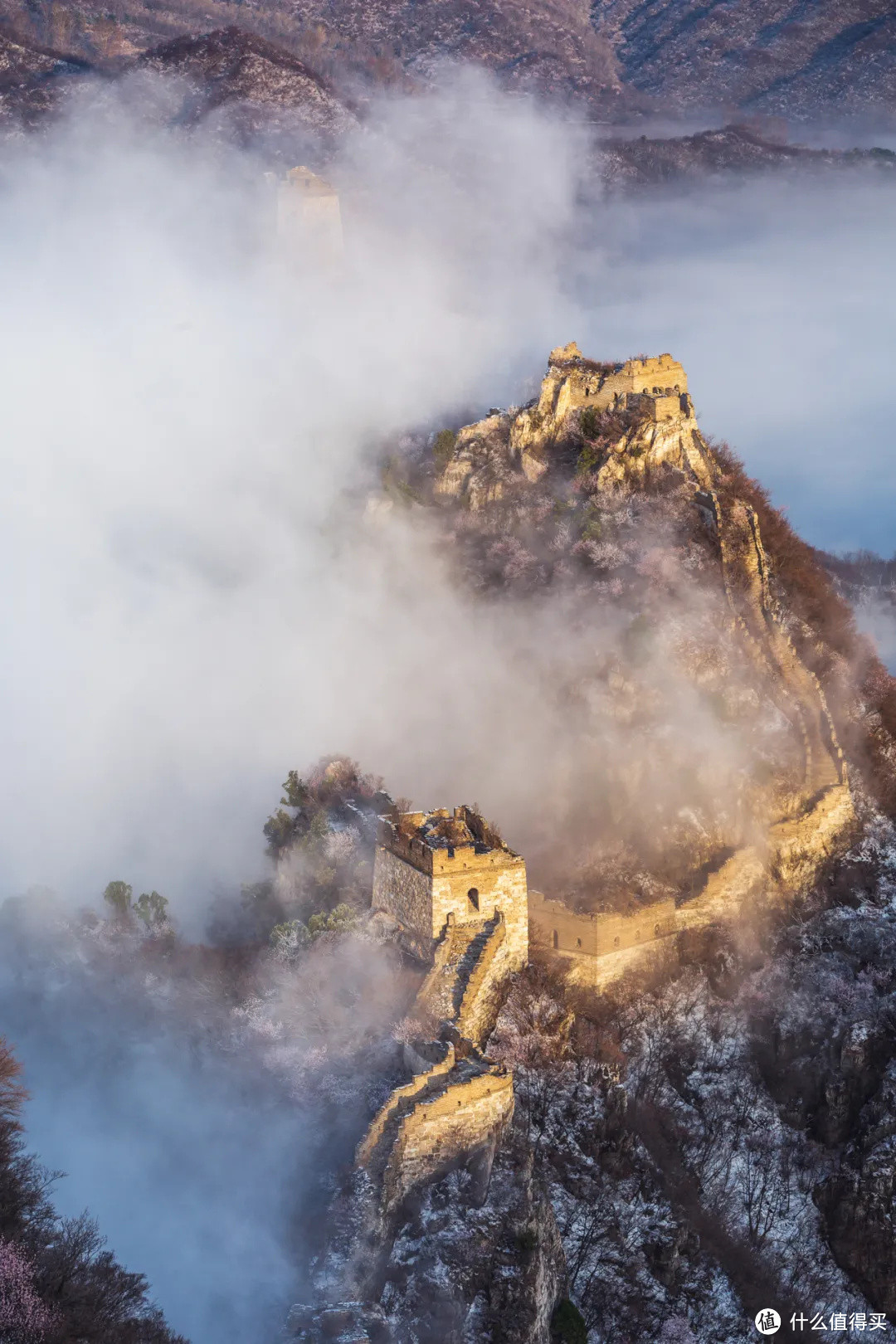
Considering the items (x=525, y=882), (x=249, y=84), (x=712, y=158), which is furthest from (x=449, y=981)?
(x=712, y=158)

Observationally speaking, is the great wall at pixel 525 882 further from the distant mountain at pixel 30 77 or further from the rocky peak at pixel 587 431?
the distant mountain at pixel 30 77

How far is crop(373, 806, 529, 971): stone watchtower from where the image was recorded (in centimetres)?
5275

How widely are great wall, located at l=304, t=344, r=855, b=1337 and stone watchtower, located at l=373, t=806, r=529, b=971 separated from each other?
5cm

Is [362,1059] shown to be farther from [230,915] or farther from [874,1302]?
[874,1302]

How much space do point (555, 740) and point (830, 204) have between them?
117735 millimetres

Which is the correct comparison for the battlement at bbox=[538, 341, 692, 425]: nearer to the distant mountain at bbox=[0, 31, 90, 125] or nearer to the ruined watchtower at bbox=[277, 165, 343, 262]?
the ruined watchtower at bbox=[277, 165, 343, 262]

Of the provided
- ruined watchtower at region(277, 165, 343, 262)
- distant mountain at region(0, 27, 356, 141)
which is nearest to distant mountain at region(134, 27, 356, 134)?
distant mountain at region(0, 27, 356, 141)

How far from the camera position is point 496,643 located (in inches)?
2896

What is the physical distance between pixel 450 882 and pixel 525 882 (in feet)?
9.59

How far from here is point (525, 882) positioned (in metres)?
54.3

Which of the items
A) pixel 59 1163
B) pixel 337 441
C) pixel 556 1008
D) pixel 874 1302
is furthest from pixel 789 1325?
pixel 337 441

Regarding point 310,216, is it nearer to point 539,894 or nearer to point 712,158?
point 539,894

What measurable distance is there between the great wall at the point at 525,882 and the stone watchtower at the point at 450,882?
0.05m

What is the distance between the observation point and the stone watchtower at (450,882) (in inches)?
2077
